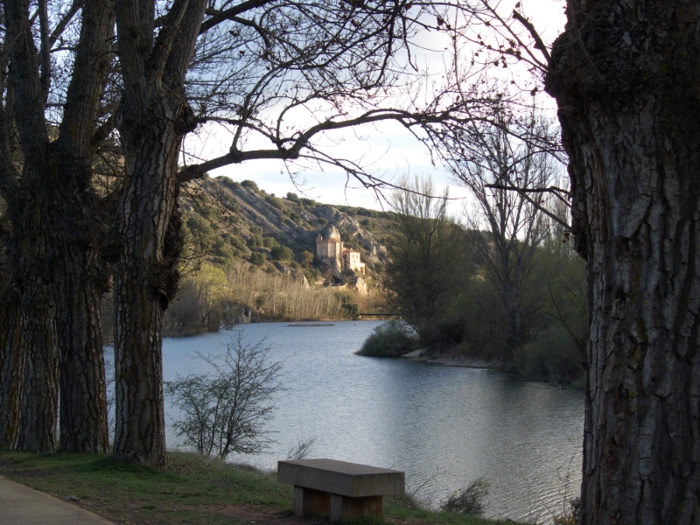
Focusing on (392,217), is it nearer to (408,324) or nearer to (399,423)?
(408,324)

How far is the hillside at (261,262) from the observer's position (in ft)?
31.8

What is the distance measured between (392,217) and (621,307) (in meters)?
35.0

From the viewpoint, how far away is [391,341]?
129 feet

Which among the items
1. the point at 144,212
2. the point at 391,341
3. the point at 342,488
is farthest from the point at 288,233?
the point at 342,488

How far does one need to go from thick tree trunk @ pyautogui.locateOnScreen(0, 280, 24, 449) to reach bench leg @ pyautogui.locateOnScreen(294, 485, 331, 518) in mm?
5801

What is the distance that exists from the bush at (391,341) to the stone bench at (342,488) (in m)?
33.8

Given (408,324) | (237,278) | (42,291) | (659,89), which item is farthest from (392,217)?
(237,278)

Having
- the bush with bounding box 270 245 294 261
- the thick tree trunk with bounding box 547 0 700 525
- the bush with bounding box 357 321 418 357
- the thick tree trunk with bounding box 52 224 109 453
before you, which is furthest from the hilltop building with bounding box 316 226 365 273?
the thick tree trunk with bounding box 547 0 700 525

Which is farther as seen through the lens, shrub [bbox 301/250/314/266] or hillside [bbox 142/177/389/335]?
shrub [bbox 301/250/314/266]

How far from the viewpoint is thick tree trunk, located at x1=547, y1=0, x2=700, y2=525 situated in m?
2.32

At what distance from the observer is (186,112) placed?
662cm

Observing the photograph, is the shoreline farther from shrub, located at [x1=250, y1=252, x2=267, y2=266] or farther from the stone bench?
shrub, located at [x1=250, y1=252, x2=267, y2=266]

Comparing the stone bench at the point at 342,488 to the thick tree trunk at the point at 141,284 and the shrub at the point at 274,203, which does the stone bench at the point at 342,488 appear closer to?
the thick tree trunk at the point at 141,284

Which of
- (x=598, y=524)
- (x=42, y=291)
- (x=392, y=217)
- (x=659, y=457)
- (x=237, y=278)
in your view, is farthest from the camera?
(x=237, y=278)
